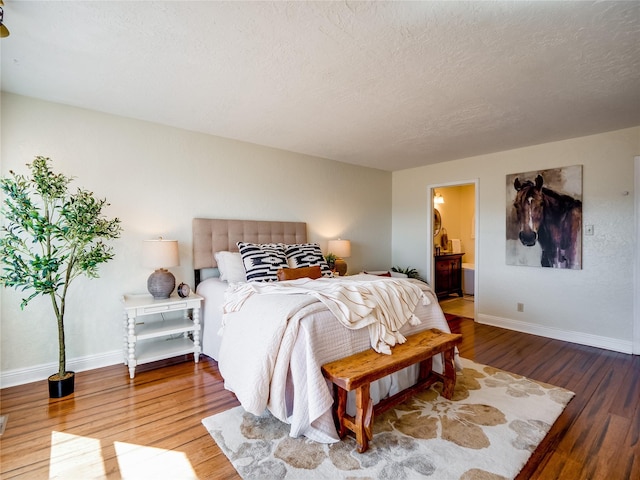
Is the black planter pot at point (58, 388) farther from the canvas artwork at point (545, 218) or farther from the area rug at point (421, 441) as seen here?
the canvas artwork at point (545, 218)

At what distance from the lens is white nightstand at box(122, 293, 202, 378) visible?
275 centimetres

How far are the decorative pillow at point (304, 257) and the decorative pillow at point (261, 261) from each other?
19 cm

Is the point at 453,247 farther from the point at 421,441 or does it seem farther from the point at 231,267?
the point at 421,441

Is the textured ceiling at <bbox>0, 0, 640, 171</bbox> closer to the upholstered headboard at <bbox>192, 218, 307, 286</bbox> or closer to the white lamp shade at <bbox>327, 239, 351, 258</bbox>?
the upholstered headboard at <bbox>192, 218, 307, 286</bbox>

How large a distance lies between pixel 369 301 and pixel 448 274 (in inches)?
174

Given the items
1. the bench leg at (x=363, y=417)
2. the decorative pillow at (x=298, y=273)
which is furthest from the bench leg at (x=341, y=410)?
the decorative pillow at (x=298, y=273)

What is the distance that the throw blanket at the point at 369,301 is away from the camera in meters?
2.13

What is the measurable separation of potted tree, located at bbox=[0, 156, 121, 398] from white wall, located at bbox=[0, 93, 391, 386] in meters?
0.23

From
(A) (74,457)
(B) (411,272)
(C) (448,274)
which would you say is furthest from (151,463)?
(C) (448,274)

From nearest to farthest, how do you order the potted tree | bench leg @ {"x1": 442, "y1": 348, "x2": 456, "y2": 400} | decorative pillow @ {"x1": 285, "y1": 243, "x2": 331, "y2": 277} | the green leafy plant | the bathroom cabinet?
the potted tree, bench leg @ {"x1": 442, "y1": 348, "x2": 456, "y2": 400}, decorative pillow @ {"x1": 285, "y1": 243, "x2": 331, "y2": 277}, the green leafy plant, the bathroom cabinet

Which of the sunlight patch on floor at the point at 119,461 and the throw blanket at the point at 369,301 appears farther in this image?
the throw blanket at the point at 369,301

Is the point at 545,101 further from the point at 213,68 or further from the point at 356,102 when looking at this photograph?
the point at 213,68

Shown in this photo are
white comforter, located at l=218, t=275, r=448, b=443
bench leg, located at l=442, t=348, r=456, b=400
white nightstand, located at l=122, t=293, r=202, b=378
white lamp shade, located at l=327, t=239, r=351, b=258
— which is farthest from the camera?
white lamp shade, located at l=327, t=239, r=351, b=258

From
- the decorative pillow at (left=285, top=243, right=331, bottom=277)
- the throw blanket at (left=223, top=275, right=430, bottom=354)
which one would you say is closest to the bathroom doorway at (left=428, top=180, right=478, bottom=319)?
the decorative pillow at (left=285, top=243, right=331, bottom=277)
